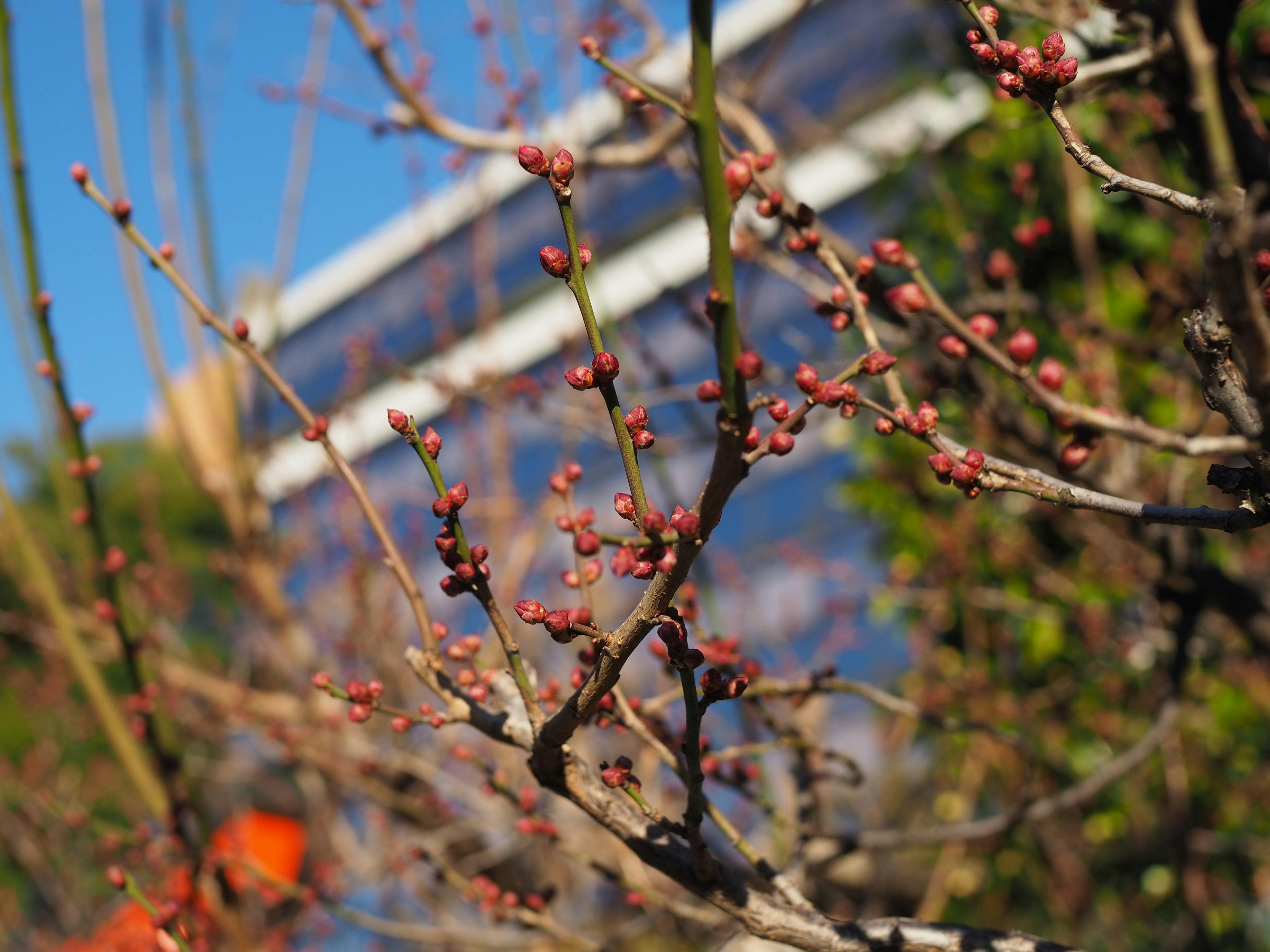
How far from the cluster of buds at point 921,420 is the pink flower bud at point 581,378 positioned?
40 centimetres

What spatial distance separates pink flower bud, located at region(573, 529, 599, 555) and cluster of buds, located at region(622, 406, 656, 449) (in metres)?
0.13

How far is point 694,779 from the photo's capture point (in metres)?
1.12

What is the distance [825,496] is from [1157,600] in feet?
25.2

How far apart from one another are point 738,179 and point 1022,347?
0.76 meters

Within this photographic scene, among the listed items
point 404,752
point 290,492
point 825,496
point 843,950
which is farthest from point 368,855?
point 825,496

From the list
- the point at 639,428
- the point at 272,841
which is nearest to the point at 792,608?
the point at 272,841

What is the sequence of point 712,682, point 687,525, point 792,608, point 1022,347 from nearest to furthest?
point 687,525 < point 712,682 < point 1022,347 < point 792,608

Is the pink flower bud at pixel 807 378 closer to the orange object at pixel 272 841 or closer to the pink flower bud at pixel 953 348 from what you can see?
the pink flower bud at pixel 953 348

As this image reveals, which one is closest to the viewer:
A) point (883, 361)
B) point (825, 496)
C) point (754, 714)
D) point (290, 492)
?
point (883, 361)

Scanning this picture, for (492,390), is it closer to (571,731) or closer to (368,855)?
(571,731)

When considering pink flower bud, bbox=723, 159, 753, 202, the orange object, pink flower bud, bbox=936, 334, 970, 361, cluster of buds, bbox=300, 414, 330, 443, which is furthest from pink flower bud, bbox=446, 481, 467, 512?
the orange object

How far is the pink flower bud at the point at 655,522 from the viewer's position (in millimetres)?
794

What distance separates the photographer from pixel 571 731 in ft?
3.63

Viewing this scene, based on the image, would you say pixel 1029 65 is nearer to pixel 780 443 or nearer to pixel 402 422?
pixel 780 443
